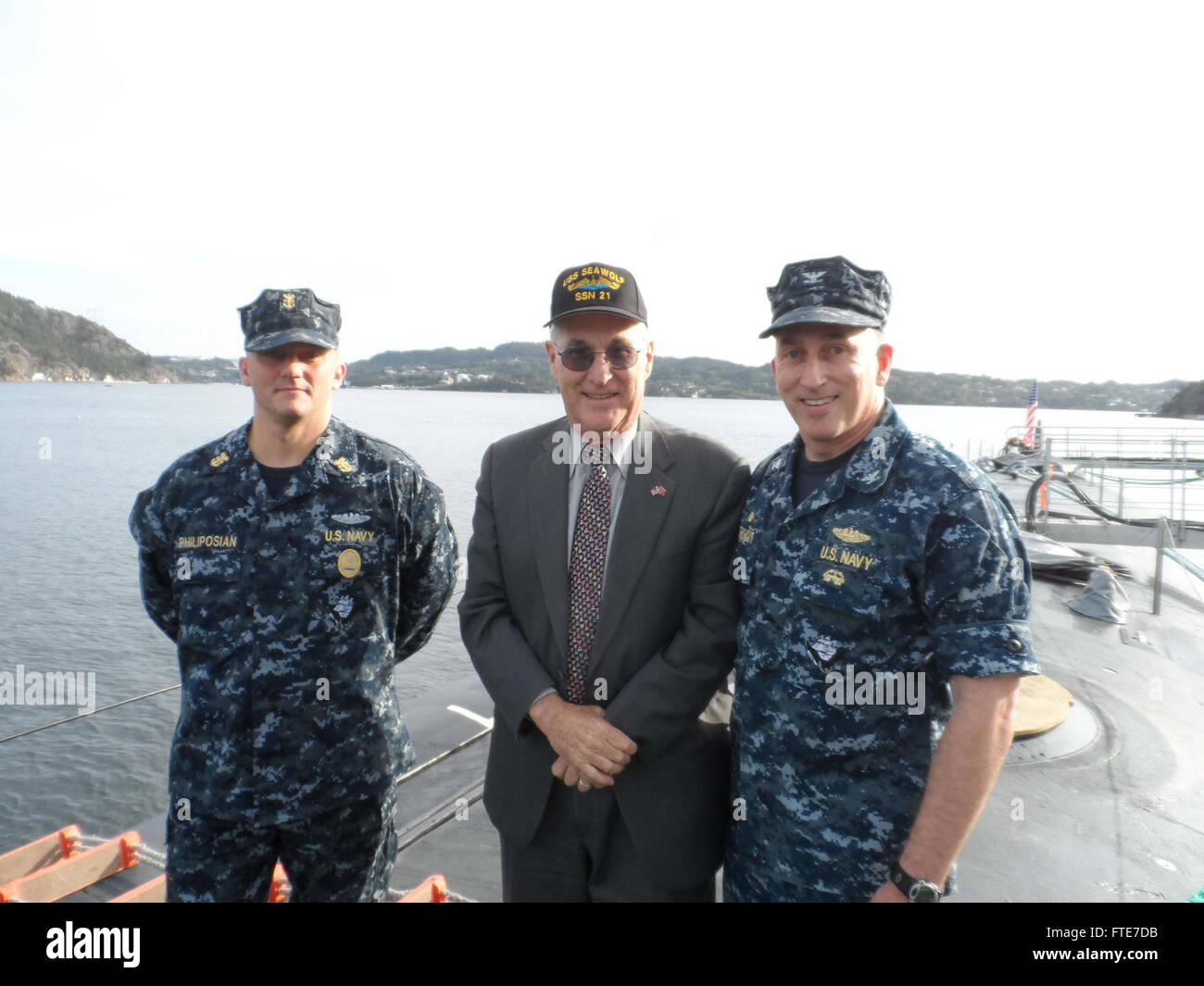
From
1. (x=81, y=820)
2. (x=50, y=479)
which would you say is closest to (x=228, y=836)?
(x=81, y=820)

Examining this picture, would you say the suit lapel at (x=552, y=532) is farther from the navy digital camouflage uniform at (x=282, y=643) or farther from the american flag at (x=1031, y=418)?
the american flag at (x=1031, y=418)

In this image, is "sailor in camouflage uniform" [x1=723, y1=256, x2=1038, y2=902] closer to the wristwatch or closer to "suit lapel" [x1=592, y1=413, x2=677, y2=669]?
the wristwatch

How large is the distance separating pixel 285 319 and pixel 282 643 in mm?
1496

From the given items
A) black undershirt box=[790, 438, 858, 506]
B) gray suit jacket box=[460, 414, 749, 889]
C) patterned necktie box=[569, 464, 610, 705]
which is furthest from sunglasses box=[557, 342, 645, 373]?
black undershirt box=[790, 438, 858, 506]

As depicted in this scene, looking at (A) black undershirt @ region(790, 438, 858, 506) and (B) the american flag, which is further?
(B) the american flag

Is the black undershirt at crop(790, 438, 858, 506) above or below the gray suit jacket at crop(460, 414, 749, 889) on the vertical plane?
above

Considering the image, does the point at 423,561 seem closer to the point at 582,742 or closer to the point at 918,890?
the point at 582,742

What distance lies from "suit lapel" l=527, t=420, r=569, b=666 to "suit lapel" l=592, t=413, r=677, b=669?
17 centimetres

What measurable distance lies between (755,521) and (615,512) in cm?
59

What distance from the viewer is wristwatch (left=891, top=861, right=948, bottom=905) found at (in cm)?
254

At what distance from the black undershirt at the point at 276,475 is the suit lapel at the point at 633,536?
5.33 feet

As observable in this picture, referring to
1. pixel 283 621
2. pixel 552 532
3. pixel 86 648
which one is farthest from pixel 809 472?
pixel 86 648

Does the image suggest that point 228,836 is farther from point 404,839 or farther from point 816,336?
point 816,336
